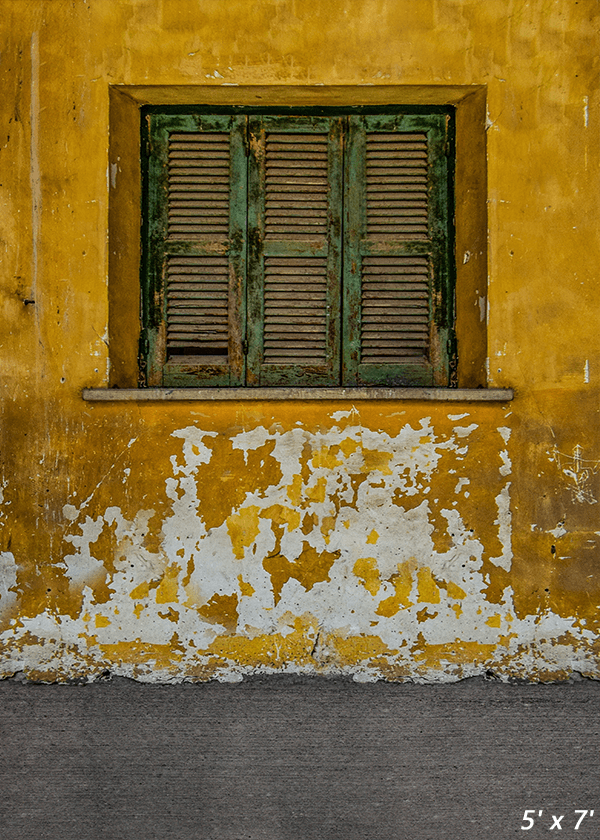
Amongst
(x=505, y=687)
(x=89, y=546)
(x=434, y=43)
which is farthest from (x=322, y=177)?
(x=505, y=687)

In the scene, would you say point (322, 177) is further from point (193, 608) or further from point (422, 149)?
point (193, 608)

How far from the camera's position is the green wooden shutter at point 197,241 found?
8.59 ft

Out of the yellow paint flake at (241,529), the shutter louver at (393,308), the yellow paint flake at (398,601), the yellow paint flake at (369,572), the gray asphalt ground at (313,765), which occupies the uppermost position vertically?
the shutter louver at (393,308)

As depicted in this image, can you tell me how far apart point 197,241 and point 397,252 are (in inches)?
43.3

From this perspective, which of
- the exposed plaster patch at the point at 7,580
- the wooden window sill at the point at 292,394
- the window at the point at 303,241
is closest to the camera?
the wooden window sill at the point at 292,394

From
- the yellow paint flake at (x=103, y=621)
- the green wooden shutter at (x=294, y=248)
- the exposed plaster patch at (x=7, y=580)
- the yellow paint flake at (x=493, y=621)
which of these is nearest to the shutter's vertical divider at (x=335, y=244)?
the green wooden shutter at (x=294, y=248)

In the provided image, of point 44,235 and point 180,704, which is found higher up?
point 44,235

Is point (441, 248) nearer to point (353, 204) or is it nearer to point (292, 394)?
point (353, 204)

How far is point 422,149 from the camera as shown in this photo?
2.61 metres

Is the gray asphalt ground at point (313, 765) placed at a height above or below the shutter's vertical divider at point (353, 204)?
below

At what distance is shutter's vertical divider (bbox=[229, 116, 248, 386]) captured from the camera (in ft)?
8.59

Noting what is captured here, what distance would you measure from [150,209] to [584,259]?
2.31 m

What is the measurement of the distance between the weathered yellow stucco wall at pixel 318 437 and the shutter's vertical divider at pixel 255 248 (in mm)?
264

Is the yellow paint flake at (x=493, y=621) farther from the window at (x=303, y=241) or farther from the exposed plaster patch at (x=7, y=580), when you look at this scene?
the exposed plaster patch at (x=7, y=580)
